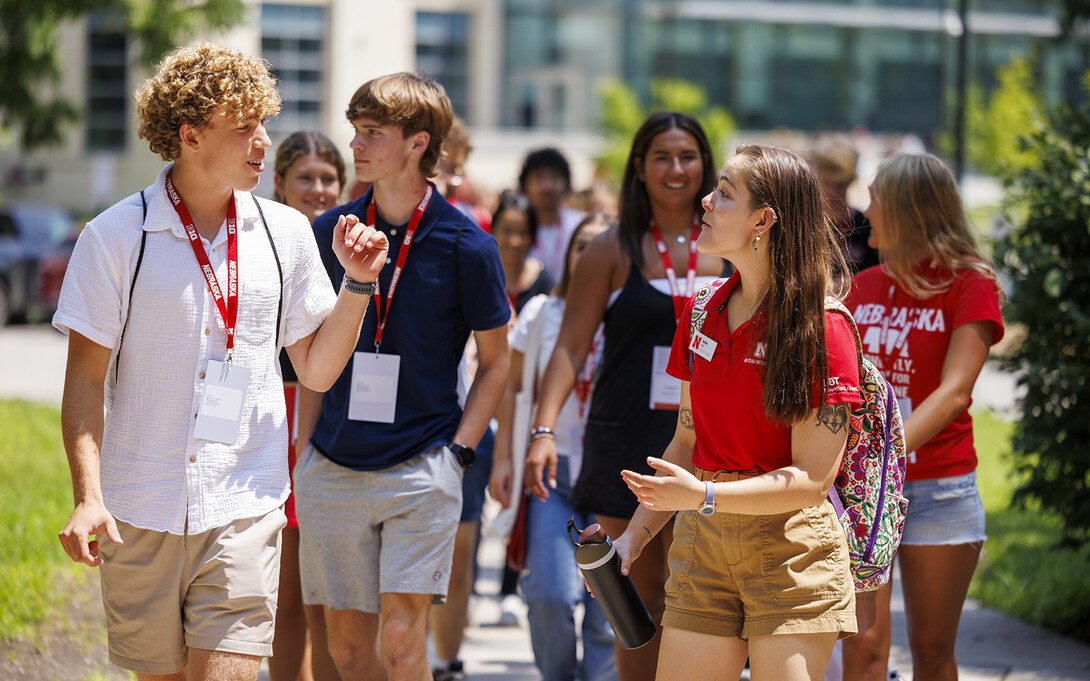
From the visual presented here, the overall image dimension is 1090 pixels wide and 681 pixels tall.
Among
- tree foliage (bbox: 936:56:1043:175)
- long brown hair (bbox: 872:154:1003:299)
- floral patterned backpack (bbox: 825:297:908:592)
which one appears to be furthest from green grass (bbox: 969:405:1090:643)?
tree foliage (bbox: 936:56:1043:175)

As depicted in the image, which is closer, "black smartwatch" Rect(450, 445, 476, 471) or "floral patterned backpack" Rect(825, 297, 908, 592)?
"floral patterned backpack" Rect(825, 297, 908, 592)

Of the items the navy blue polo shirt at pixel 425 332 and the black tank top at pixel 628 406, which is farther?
the black tank top at pixel 628 406

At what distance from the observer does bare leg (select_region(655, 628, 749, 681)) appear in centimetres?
308

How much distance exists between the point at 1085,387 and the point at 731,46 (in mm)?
47031

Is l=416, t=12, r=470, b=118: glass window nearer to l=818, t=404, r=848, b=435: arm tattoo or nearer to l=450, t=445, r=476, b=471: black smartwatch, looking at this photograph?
l=450, t=445, r=476, b=471: black smartwatch

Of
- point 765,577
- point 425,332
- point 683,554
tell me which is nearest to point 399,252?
point 425,332

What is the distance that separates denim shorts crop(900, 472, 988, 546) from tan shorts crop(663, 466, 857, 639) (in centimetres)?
114

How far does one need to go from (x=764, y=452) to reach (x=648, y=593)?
1.63 m

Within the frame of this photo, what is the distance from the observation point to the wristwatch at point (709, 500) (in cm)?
291

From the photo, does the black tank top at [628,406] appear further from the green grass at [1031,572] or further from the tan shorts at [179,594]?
the green grass at [1031,572]

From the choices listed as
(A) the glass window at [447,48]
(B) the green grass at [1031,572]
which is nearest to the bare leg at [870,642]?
(B) the green grass at [1031,572]

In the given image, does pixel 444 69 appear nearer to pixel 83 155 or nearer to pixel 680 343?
pixel 83 155

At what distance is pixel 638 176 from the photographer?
4844 mm

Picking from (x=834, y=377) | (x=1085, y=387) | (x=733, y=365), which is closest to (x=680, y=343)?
(x=733, y=365)
